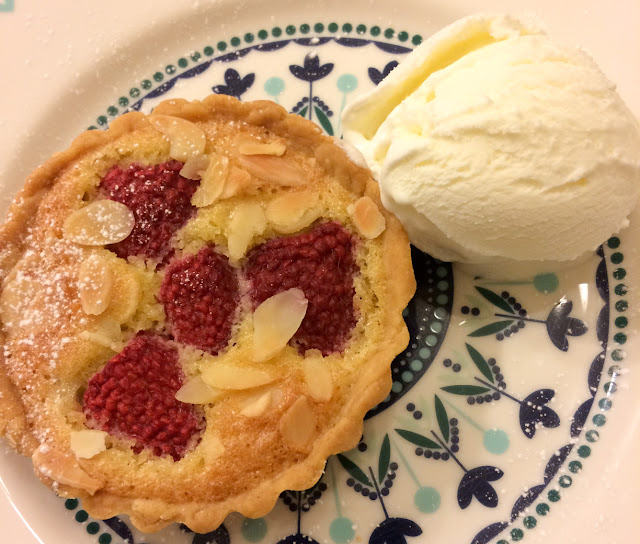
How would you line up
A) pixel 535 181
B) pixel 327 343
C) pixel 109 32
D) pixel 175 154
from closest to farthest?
pixel 535 181
pixel 327 343
pixel 175 154
pixel 109 32

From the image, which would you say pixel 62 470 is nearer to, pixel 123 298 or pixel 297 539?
pixel 123 298

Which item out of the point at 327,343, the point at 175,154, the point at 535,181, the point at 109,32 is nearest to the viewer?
the point at 535,181

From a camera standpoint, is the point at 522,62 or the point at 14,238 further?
the point at 14,238

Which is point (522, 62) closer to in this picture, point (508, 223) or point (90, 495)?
point (508, 223)

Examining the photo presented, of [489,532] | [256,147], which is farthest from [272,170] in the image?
[489,532]

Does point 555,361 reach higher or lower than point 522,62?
lower

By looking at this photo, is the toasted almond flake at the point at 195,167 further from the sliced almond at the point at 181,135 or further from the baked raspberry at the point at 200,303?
the baked raspberry at the point at 200,303

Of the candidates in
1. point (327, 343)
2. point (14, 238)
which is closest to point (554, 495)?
point (327, 343)
